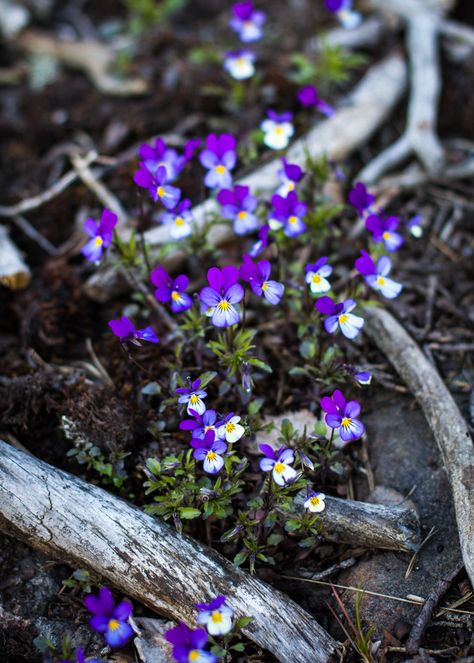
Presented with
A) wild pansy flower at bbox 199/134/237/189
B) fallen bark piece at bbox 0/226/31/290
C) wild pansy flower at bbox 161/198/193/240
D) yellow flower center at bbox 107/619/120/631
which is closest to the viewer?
yellow flower center at bbox 107/619/120/631

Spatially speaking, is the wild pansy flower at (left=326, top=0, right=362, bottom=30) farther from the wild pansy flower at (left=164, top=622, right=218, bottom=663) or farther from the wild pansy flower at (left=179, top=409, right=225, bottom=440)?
the wild pansy flower at (left=164, top=622, right=218, bottom=663)

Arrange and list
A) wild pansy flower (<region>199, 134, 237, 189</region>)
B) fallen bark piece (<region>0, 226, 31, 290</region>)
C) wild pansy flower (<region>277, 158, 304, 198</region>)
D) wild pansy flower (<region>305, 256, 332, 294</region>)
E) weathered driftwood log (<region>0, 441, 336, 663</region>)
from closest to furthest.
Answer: weathered driftwood log (<region>0, 441, 336, 663</region>) < wild pansy flower (<region>305, 256, 332, 294</region>) < wild pansy flower (<region>277, 158, 304, 198</region>) < wild pansy flower (<region>199, 134, 237, 189</region>) < fallen bark piece (<region>0, 226, 31, 290</region>)

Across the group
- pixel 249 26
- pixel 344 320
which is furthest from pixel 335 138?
pixel 344 320

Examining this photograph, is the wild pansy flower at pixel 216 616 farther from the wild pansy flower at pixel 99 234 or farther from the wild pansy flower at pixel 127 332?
the wild pansy flower at pixel 99 234

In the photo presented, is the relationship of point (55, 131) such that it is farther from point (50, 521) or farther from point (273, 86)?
point (50, 521)

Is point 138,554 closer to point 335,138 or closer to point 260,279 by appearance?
point 260,279

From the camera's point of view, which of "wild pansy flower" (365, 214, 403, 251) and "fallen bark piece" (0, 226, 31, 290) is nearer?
"wild pansy flower" (365, 214, 403, 251)

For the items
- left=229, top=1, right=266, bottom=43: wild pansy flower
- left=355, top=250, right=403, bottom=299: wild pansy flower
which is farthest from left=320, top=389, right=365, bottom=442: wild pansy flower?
left=229, top=1, right=266, bottom=43: wild pansy flower
